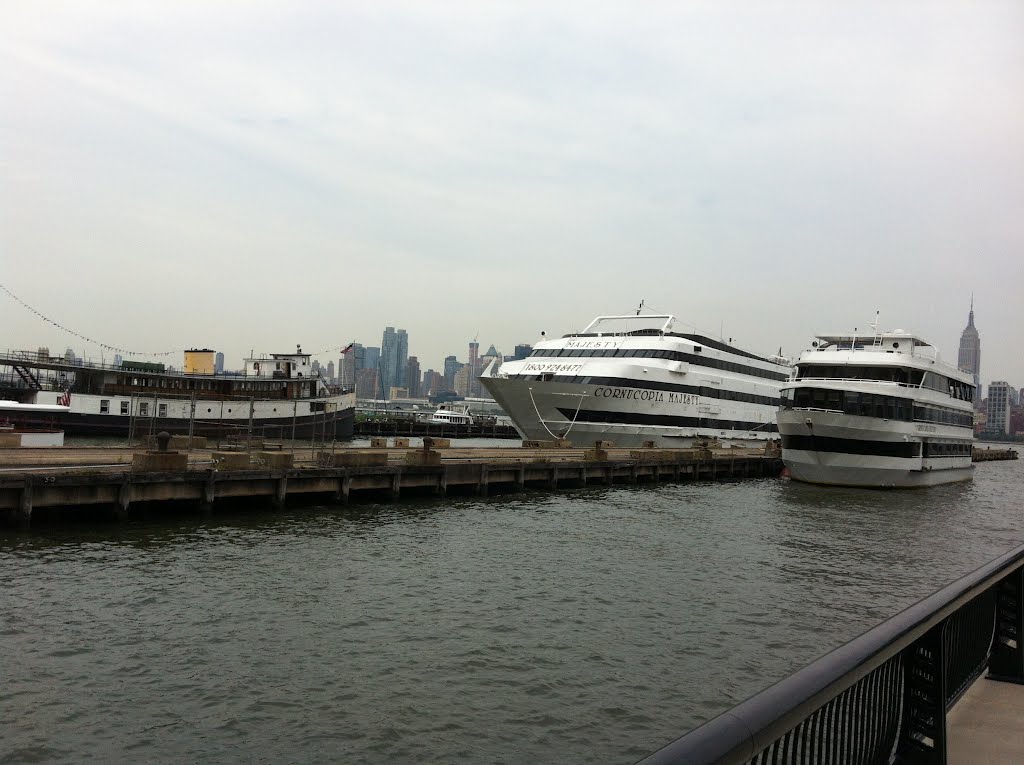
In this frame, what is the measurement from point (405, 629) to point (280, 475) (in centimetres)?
1355

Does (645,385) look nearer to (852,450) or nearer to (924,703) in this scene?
(852,450)

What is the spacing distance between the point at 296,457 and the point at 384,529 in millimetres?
8925

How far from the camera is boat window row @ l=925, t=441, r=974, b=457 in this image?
44.7m

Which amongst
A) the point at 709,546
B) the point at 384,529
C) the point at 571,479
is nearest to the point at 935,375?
the point at 571,479

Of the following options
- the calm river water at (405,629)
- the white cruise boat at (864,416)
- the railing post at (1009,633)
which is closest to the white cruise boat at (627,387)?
the white cruise boat at (864,416)

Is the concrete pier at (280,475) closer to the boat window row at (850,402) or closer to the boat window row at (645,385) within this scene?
the boat window row at (850,402)

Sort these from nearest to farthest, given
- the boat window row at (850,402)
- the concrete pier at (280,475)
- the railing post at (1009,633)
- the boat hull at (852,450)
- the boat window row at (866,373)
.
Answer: the railing post at (1009,633) < the concrete pier at (280,475) < the boat window row at (850,402) < the boat hull at (852,450) < the boat window row at (866,373)

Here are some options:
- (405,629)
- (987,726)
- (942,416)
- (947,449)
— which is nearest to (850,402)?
(942,416)

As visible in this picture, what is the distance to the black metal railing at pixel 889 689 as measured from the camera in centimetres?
278

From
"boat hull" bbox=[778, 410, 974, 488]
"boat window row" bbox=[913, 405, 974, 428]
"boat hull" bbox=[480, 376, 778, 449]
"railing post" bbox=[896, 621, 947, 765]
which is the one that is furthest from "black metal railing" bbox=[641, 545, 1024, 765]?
"boat hull" bbox=[480, 376, 778, 449]

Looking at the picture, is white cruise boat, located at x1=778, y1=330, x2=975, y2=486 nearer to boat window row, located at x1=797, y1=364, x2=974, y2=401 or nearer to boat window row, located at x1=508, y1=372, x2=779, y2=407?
boat window row, located at x1=797, y1=364, x2=974, y2=401

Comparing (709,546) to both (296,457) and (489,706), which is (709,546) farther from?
(296,457)

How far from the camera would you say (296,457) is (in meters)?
30.8

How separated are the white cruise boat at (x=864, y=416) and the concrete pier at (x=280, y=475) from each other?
8.24 metres
